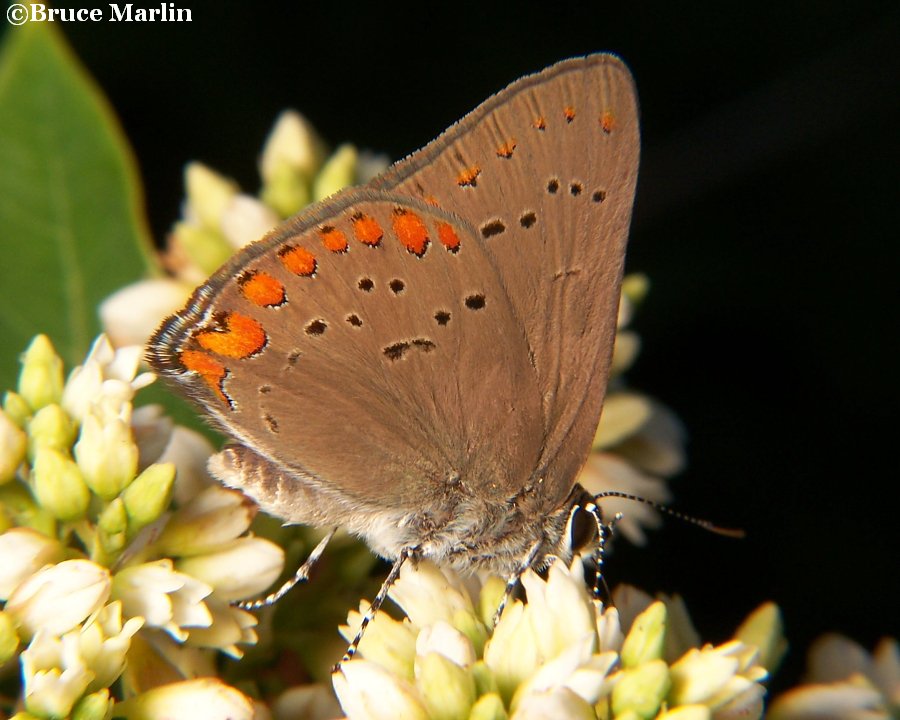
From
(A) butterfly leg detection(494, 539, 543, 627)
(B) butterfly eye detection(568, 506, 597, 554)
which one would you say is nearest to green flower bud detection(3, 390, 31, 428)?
(A) butterfly leg detection(494, 539, 543, 627)

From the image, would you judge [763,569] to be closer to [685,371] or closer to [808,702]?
[685,371]

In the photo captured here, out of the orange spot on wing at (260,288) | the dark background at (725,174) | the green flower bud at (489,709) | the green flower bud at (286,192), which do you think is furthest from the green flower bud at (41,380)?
the dark background at (725,174)

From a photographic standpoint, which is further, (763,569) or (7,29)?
(763,569)

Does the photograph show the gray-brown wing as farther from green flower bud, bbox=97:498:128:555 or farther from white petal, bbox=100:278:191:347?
white petal, bbox=100:278:191:347

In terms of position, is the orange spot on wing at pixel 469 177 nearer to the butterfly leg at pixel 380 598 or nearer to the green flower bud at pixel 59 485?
the butterfly leg at pixel 380 598

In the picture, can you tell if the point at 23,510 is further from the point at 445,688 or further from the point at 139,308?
the point at 445,688

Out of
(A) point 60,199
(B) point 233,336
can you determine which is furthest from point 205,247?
(B) point 233,336

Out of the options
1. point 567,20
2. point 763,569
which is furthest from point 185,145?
point 763,569
